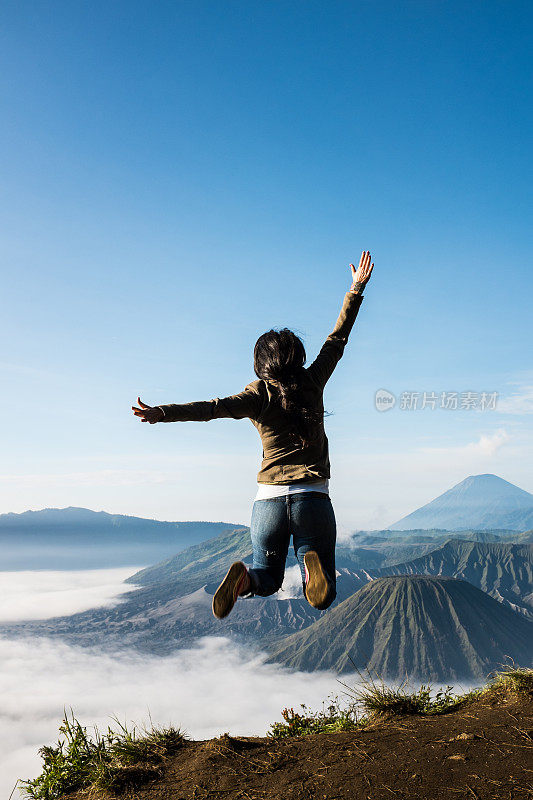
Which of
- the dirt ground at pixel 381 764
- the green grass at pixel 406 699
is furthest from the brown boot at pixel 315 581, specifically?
the green grass at pixel 406 699

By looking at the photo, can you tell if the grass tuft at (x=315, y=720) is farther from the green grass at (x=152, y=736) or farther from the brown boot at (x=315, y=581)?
the brown boot at (x=315, y=581)

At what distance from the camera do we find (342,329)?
5.45 meters

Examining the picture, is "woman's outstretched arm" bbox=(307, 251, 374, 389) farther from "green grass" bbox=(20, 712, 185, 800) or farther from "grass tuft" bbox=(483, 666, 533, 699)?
"green grass" bbox=(20, 712, 185, 800)

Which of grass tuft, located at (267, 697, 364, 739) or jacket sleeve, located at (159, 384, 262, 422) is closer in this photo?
jacket sleeve, located at (159, 384, 262, 422)

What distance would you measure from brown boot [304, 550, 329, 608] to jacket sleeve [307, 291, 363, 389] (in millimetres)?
1455

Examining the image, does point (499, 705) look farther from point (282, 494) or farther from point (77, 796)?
point (77, 796)

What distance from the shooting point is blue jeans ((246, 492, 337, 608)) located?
4.57 meters

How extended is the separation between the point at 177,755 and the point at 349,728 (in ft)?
6.03

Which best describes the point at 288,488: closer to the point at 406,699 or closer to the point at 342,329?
the point at 342,329

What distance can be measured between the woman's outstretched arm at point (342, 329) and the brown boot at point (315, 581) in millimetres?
1461

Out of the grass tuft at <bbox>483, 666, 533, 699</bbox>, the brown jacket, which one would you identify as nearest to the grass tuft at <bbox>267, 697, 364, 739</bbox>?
the grass tuft at <bbox>483, 666, 533, 699</bbox>

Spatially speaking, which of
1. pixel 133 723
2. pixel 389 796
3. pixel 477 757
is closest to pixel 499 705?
pixel 477 757

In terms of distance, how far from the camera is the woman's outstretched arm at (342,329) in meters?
5.08

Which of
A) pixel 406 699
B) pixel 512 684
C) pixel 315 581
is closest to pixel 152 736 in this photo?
pixel 406 699
